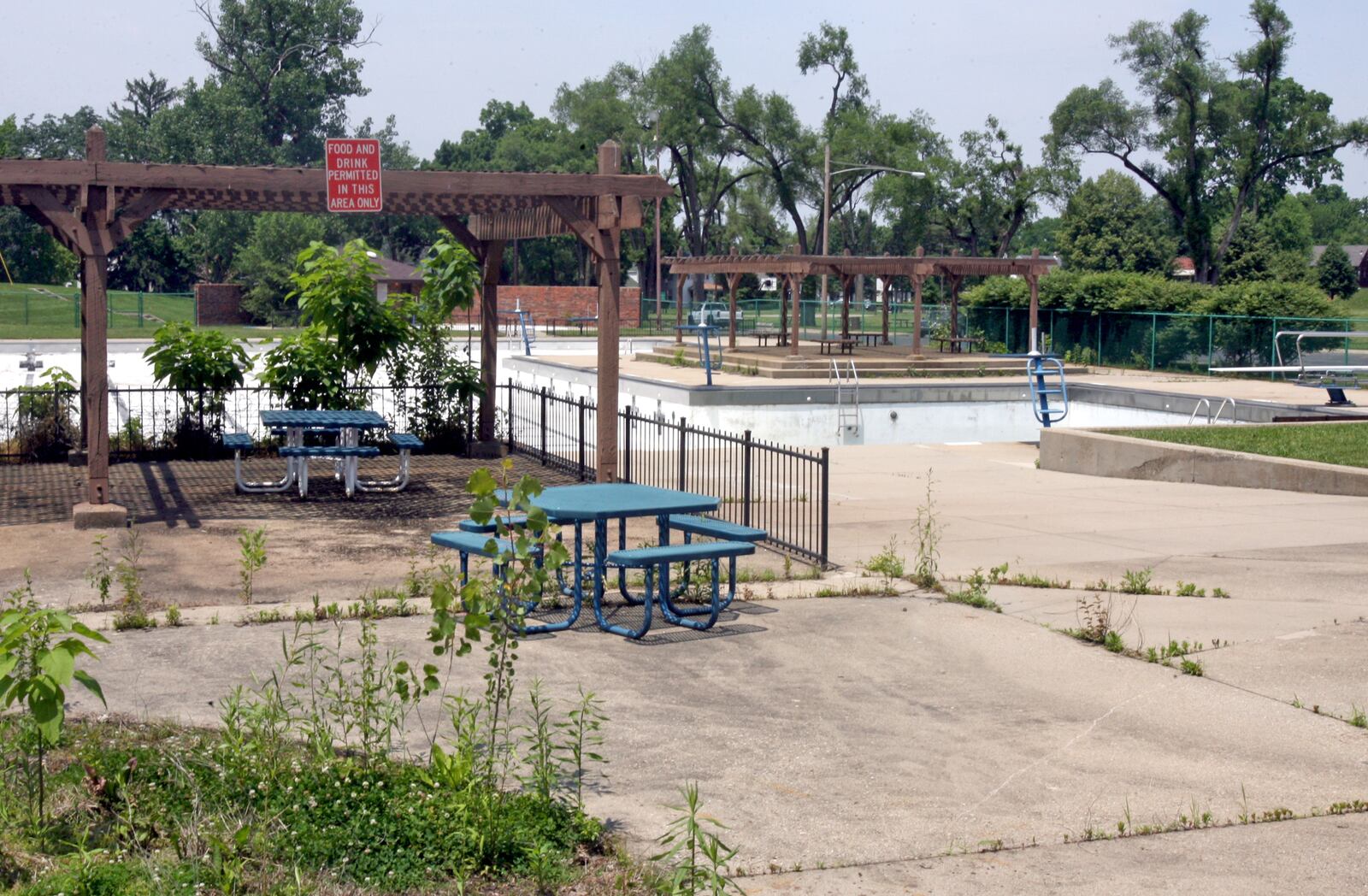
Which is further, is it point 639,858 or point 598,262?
point 598,262

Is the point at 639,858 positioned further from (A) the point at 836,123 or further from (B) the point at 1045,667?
(A) the point at 836,123

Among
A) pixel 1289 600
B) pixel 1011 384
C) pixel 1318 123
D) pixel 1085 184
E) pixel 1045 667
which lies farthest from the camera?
pixel 1085 184

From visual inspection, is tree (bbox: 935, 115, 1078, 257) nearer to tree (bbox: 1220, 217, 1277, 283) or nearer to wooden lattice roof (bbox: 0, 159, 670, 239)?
tree (bbox: 1220, 217, 1277, 283)

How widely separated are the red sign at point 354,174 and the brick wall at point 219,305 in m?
58.3

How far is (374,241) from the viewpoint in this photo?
102 metres

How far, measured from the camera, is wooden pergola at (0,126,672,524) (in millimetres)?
13273

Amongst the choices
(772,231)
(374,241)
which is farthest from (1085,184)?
(374,241)

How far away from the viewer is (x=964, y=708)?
743 centimetres

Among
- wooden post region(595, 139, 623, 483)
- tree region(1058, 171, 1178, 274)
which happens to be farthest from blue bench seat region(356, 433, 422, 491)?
tree region(1058, 171, 1178, 274)

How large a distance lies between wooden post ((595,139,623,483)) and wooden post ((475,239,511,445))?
130 inches

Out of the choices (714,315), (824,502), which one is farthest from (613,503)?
(714,315)

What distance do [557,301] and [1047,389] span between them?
5425 cm

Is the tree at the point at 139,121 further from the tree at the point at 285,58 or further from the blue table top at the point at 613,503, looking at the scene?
the blue table top at the point at 613,503

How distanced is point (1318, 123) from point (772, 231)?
4420cm
